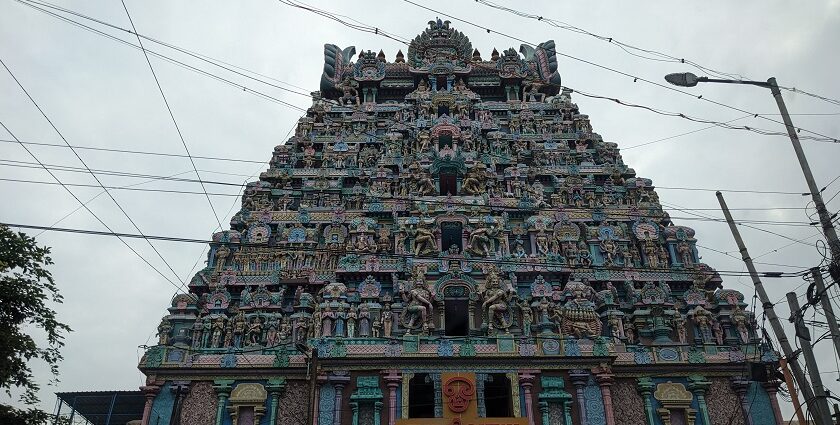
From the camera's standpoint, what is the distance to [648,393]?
68.7ft

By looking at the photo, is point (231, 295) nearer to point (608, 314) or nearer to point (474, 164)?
point (474, 164)

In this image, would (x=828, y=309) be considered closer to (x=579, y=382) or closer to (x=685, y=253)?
(x=579, y=382)

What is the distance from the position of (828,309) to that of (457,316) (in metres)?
13.7

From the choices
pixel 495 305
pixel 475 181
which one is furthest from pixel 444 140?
pixel 495 305

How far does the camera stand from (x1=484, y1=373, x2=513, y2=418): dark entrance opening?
67.7ft

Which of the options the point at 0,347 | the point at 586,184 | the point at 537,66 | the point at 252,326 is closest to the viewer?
the point at 0,347

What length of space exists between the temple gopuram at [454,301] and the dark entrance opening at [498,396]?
0.26 ft

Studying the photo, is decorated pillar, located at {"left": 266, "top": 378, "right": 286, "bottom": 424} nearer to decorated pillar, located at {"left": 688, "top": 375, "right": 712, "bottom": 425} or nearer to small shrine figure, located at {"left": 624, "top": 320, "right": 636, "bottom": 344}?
small shrine figure, located at {"left": 624, "top": 320, "right": 636, "bottom": 344}

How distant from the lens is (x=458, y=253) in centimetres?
2433

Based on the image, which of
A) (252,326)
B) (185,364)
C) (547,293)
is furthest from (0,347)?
(547,293)

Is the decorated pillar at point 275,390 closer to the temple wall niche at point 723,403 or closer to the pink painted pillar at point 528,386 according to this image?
the pink painted pillar at point 528,386

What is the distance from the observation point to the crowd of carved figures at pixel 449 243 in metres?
22.3

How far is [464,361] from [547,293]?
454 cm

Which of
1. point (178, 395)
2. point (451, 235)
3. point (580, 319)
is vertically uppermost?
point (451, 235)
